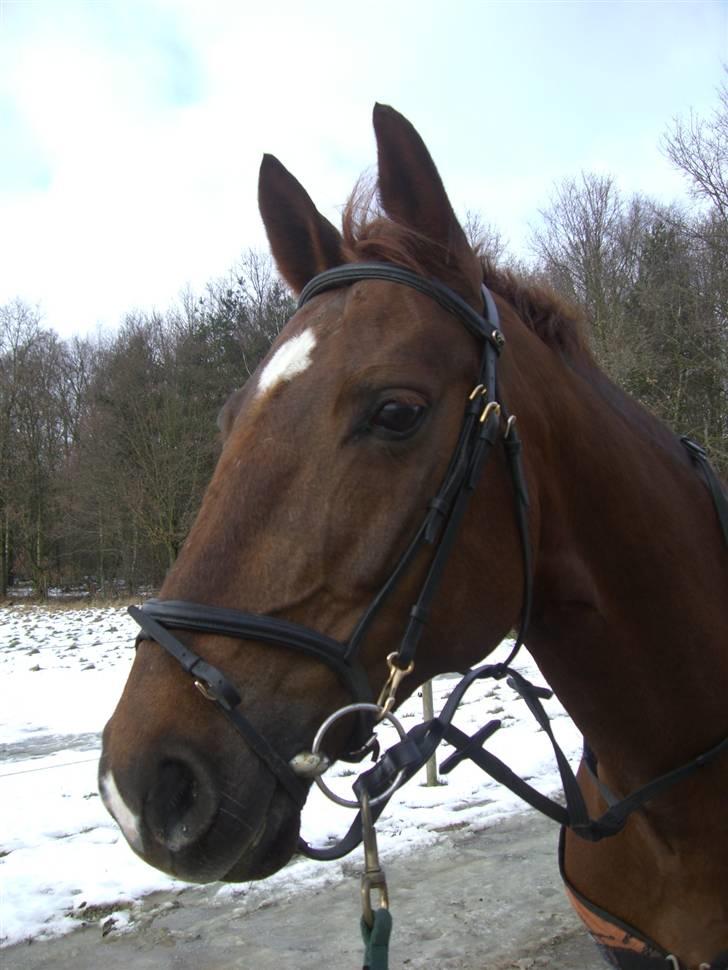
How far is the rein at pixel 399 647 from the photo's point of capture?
135 centimetres

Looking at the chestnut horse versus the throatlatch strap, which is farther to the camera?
the throatlatch strap

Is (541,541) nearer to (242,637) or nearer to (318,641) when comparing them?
(318,641)

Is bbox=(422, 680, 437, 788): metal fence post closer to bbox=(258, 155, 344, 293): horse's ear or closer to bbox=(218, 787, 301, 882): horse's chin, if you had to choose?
bbox=(258, 155, 344, 293): horse's ear

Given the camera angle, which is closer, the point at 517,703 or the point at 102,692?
the point at 517,703

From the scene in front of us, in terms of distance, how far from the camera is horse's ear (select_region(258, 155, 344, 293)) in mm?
1979

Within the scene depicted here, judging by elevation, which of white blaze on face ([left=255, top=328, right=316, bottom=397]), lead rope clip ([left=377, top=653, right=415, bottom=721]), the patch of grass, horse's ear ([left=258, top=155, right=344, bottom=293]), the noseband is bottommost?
the patch of grass

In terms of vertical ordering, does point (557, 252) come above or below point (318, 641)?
above

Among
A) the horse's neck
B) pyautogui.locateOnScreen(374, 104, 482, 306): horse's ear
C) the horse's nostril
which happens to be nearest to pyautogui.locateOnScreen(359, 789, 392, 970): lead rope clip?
the horse's nostril

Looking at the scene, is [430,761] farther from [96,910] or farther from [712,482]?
[712,482]

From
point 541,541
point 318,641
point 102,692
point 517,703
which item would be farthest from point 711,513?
point 102,692

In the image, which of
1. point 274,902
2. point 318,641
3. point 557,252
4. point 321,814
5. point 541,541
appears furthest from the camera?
point 557,252

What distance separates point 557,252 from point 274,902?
57.8 feet

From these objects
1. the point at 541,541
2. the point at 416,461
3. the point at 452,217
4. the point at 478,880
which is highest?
the point at 452,217

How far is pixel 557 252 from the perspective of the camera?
18.9m
